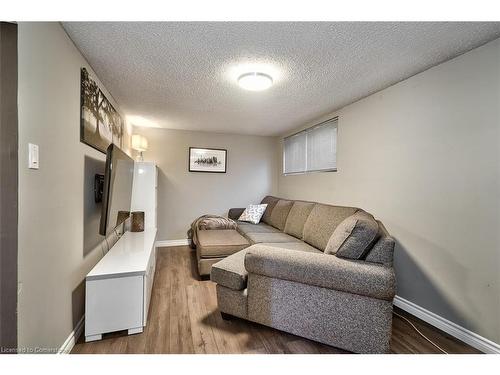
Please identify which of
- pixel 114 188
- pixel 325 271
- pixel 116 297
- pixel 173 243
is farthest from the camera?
pixel 173 243

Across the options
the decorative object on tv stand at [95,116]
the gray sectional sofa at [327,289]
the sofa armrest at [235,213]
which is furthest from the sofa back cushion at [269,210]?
the decorative object on tv stand at [95,116]

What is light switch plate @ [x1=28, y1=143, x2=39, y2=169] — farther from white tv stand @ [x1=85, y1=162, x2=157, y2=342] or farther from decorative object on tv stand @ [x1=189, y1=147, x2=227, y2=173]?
decorative object on tv stand @ [x1=189, y1=147, x2=227, y2=173]

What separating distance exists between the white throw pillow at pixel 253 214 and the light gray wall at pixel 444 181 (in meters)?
1.93

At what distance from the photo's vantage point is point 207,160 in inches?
168

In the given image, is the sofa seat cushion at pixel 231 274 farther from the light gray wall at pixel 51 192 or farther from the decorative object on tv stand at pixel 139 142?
the decorative object on tv stand at pixel 139 142

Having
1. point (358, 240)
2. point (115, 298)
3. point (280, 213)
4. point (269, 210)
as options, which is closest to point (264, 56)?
point (358, 240)

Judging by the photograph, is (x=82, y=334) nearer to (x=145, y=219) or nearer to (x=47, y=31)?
(x=145, y=219)

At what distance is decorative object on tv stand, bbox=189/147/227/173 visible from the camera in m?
4.20

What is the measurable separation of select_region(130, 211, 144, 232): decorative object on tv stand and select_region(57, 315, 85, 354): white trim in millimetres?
1291

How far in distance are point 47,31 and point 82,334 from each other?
6.76ft

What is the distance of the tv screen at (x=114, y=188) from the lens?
64.8 inches

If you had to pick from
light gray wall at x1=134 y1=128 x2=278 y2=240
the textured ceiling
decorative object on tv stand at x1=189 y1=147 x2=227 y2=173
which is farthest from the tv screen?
decorative object on tv stand at x1=189 y1=147 x2=227 y2=173

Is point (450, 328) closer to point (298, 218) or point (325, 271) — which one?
point (325, 271)

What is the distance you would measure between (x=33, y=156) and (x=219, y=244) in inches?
75.9
